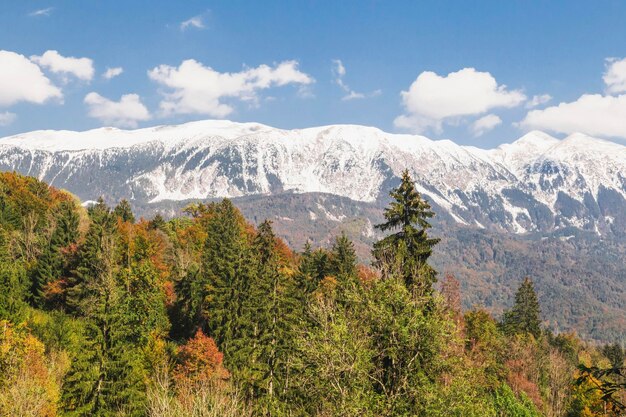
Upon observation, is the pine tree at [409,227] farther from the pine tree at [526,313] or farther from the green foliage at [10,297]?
the pine tree at [526,313]

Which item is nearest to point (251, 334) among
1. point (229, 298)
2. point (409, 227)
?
point (229, 298)

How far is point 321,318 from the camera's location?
78.5 ft

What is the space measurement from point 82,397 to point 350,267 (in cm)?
4141

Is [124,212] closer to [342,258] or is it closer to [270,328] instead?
[342,258]

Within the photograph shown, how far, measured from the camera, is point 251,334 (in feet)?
195

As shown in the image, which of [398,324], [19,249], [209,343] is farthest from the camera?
[19,249]

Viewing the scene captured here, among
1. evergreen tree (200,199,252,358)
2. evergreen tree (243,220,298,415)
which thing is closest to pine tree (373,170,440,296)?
evergreen tree (243,220,298,415)

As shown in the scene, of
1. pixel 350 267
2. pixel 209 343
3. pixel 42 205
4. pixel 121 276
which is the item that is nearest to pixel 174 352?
pixel 209 343

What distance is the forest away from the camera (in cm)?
2309

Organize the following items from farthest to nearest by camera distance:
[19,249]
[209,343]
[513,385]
A: 1. [19,249]
2. [513,385]
3. [209,343]

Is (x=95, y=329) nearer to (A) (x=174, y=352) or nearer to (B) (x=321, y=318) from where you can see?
(A) (x=174, y=352)

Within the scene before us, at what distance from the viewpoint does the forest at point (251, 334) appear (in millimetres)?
23094

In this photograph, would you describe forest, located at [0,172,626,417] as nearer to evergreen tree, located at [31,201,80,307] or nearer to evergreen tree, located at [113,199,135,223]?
evergreen tree, located at [31,201,80,307]

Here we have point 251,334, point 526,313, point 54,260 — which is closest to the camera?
point 251,334
